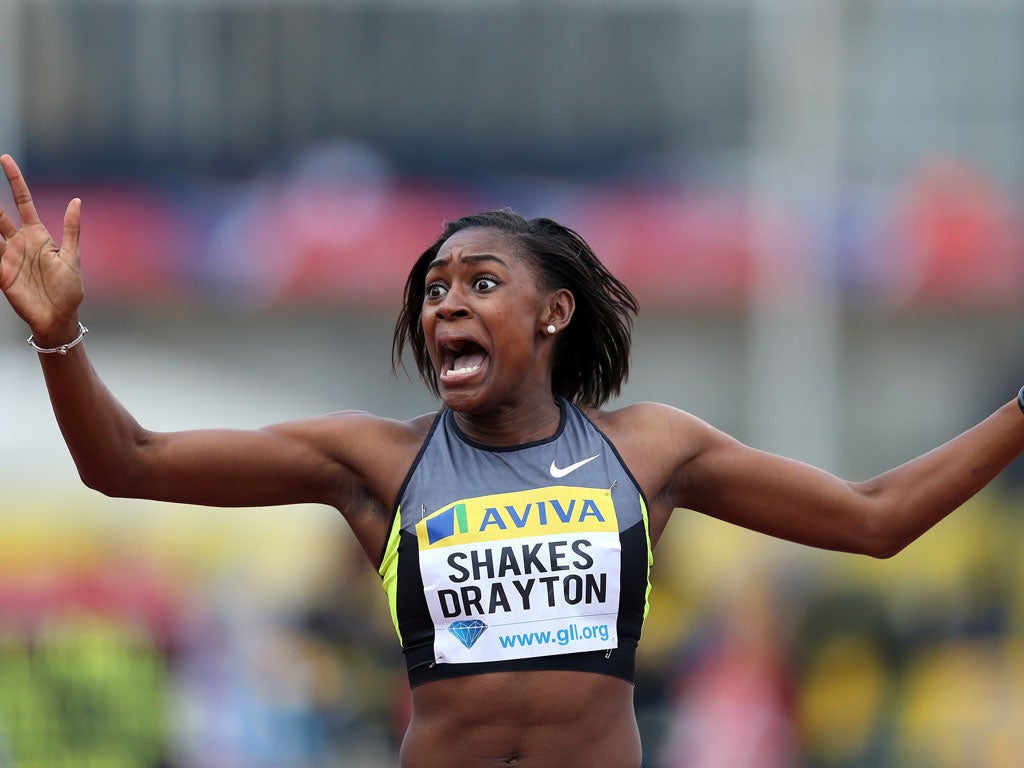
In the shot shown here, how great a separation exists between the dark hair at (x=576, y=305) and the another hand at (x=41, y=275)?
938 millimetres

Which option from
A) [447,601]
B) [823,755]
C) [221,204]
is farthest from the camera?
[221,204]

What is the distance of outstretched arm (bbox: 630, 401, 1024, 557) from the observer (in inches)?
177

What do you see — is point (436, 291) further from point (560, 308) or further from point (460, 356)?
point (560, 308)

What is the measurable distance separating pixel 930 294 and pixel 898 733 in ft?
49.9

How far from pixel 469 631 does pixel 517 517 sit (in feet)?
1.02

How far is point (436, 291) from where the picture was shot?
4.43m

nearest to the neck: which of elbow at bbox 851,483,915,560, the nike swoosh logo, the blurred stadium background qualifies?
the nike swoosh logo

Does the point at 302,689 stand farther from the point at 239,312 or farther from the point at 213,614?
the point at 239,312

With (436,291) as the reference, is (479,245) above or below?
above

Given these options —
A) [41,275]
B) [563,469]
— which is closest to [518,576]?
[563,469]

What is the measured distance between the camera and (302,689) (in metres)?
9.24

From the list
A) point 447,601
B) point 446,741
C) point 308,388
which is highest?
point 447,601

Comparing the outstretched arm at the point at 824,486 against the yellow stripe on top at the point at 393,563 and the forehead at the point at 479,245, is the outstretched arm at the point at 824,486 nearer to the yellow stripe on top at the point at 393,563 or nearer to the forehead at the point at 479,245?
the forehead at the point at 479,245

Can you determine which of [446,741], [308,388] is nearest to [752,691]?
[446,741]
